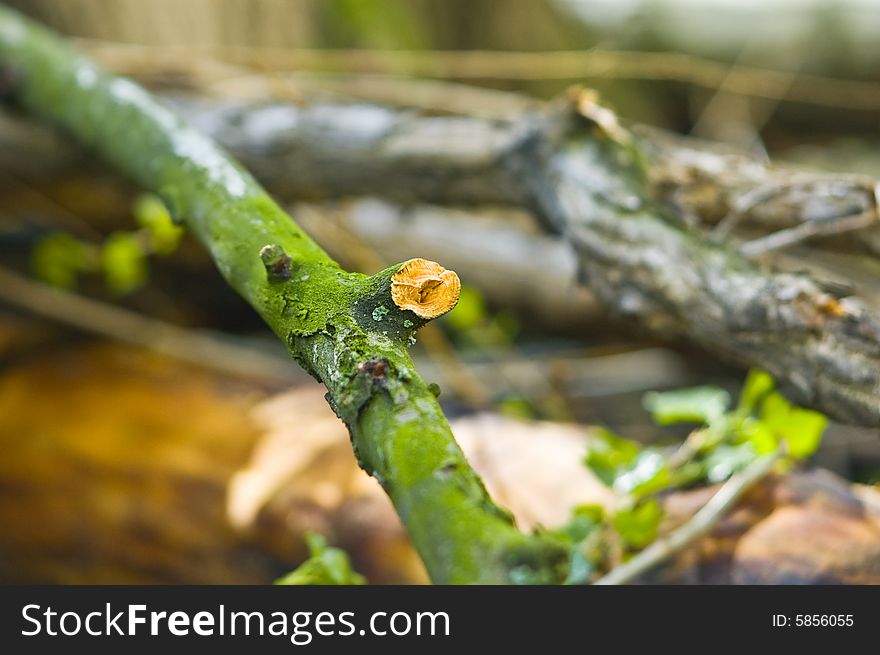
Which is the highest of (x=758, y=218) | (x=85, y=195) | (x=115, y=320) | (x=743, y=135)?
(x=743, y=135)

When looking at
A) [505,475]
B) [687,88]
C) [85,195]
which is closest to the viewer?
[505,475]

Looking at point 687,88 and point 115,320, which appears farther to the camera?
point 687,88

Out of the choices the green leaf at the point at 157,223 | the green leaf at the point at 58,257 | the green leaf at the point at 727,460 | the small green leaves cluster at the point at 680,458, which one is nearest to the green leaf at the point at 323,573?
the small green leaves cluster at the point at 680,458

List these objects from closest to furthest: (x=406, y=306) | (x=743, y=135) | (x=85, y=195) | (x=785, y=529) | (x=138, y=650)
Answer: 1. (x=406, y=306)
2. (x=138, y=650)
3. (x=785, y=529)
4. (x=85, y=195)
5. (x=743, y=135)

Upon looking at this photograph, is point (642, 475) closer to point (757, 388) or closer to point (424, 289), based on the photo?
point (757, 388)

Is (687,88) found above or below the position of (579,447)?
above

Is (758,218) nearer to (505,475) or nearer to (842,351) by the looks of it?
(842,351)

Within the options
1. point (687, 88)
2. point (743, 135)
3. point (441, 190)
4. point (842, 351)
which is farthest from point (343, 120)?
point (687, 88)
